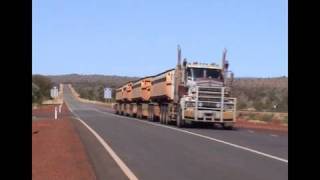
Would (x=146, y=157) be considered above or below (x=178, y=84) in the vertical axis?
below

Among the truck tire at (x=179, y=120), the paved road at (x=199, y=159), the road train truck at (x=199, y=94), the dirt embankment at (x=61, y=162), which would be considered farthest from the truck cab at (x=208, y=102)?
the dirt embankment at (x=61, y=162)

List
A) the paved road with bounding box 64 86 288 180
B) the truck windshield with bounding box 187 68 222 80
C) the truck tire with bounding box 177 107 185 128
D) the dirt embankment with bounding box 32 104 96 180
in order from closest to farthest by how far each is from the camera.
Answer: the dirt embankment with bounding box 32 104 96 180, the paved road with bounding box 64 86 288 180, the truck windshield with bounding box 187 68 222 80, the truck tire with bounding box 177 107 185 128

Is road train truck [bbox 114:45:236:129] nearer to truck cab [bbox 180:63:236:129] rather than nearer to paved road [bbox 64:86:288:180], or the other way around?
truck cab [bbox 180:63:236:129]

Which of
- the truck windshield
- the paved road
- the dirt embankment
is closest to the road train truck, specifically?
the truck windshield

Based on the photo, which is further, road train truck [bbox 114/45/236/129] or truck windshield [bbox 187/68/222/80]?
truck windshield [bbox 187/68/222/80]

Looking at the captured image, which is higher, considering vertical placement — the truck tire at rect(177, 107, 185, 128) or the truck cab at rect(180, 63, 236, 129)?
the truck cab at rect(180, 63, 236, 129)

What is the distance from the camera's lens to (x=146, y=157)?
18.5m

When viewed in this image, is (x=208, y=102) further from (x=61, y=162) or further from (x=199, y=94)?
(x=61, y=162)

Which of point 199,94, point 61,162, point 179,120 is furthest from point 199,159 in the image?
point 179,120

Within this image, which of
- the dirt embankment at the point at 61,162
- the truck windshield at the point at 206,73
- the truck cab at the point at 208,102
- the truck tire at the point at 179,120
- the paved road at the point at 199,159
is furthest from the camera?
the truck tire at the point at 179,120

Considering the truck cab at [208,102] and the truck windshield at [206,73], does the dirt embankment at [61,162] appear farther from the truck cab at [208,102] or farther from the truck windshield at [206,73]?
the truck windshield at [206,73]
